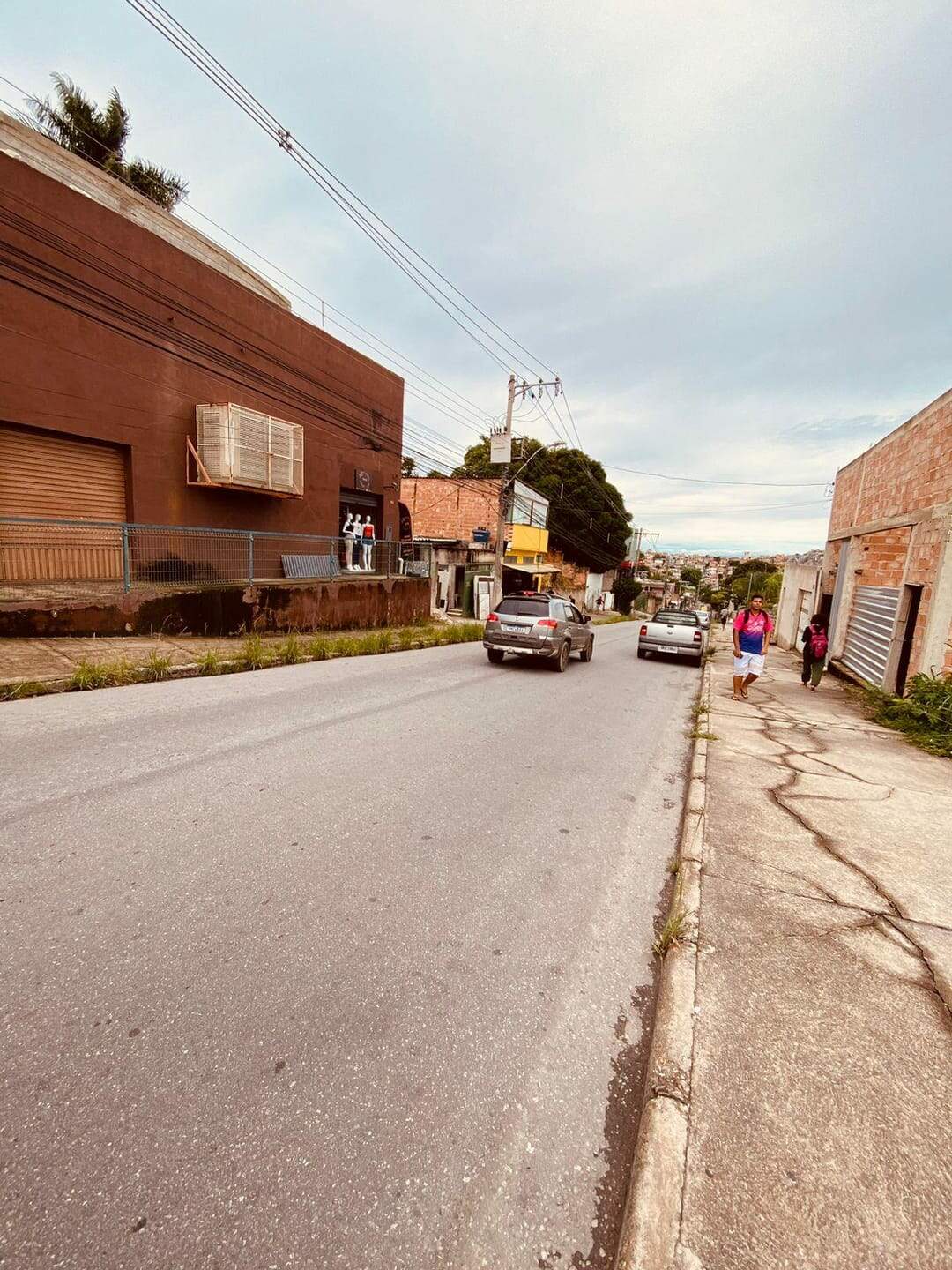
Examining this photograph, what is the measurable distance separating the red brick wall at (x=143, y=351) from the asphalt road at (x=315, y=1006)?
10181mm

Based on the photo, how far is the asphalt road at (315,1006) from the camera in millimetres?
1511

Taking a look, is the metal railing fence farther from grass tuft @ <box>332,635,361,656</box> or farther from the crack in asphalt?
the crack in asphalt

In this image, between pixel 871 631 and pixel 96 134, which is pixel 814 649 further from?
pixel 96 134

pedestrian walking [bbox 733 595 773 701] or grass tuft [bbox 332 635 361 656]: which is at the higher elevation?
pedestrian walking [bbox 733 595 773 701]

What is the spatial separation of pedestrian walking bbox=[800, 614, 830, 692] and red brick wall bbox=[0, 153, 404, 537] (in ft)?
48.0

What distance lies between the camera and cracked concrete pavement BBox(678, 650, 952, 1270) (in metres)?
1.53

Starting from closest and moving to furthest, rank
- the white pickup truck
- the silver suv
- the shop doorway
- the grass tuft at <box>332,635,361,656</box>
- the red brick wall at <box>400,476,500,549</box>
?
the shop doorway
the silver suv
the grass tuft at <box>332,635,361,656</box>
the white pickup truck
the red brick wall at <box>400,476,500,549</box>

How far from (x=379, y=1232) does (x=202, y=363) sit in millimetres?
16925

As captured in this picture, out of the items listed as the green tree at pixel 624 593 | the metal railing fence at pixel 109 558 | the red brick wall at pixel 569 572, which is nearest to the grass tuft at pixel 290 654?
the metal railing fence at pixel 109 558

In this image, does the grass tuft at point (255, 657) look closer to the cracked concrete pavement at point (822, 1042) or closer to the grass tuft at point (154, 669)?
the grass tuft at point (154, 669)

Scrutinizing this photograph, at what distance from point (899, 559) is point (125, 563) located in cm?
1505

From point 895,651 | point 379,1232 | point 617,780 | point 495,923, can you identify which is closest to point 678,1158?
point 379,1232

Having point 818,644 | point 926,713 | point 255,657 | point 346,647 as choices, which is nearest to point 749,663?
point 818,644

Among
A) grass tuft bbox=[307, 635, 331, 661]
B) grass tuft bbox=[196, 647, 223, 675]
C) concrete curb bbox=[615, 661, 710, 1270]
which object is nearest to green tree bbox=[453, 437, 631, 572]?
grass tuft bbox=[307, 635, 331, 661]
